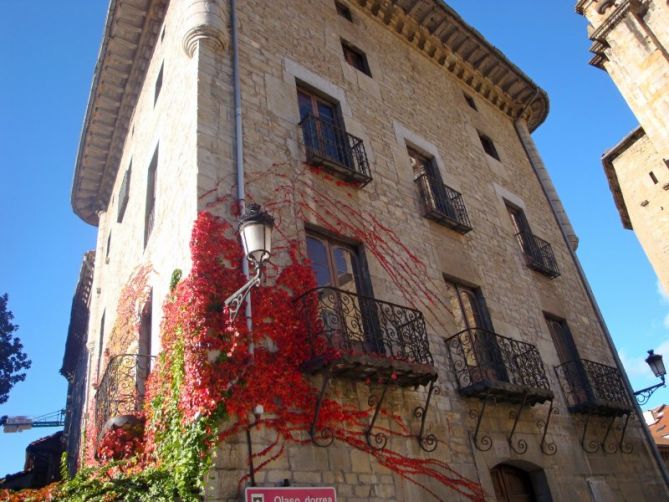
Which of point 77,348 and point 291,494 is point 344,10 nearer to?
point 291,494

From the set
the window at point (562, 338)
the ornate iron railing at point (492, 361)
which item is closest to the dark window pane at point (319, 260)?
the ornate iron railing at point (492, 361)

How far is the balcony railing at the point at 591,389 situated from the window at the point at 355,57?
25.2 ft

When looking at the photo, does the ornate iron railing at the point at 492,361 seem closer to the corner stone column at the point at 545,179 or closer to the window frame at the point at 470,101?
the corner stone column at the point at 545,179

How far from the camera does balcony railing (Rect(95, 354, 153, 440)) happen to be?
7.80 meters

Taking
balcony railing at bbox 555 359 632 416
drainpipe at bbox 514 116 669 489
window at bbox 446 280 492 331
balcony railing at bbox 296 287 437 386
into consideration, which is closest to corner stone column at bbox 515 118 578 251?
drainpipe at bbox 514 116 669 489

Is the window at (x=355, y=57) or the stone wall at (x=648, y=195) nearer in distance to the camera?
the window at (x=355, y=57)

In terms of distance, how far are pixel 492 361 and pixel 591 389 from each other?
311 cm

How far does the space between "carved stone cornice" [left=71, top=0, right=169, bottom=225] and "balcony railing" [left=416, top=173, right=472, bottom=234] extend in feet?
23.4

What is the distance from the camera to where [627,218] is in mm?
26625

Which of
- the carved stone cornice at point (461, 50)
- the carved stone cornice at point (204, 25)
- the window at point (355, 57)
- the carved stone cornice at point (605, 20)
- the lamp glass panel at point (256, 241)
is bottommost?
the lamp glass panel at point (256, 241)

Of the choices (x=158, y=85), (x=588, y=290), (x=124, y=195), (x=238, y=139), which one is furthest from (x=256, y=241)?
(x=588, y=290)

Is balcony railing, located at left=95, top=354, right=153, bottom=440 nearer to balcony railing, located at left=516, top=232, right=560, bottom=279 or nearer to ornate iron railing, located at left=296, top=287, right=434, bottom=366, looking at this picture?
ornate iron railing, located at left=296, top=287, right=434, bottom=366

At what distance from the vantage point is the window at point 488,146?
14.9m

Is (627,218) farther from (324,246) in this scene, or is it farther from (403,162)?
(324,246)
